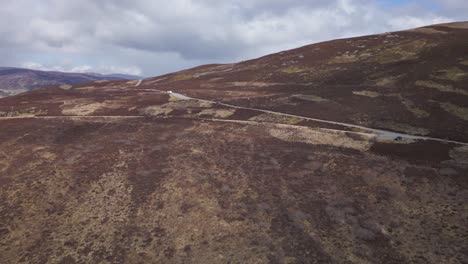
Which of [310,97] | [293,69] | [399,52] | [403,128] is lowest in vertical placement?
[403,128]

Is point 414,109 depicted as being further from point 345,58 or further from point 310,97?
point 345,58

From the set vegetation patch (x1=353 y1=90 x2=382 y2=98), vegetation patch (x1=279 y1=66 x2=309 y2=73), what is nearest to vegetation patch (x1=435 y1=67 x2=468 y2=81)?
vegetation patch (x1=353 y1=90 x2=382 y2=98)

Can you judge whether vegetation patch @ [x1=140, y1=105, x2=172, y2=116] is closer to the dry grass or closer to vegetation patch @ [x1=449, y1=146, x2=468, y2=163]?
the dry grass

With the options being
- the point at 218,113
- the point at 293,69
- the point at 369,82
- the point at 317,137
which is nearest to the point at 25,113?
the point at 218,113

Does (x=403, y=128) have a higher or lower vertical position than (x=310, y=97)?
lower

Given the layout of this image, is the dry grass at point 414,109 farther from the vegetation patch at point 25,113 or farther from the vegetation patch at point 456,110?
the vegetation patch at point 25,113

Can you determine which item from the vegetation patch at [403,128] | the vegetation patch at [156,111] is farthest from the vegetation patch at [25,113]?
the vegetation patch at [403,128]
